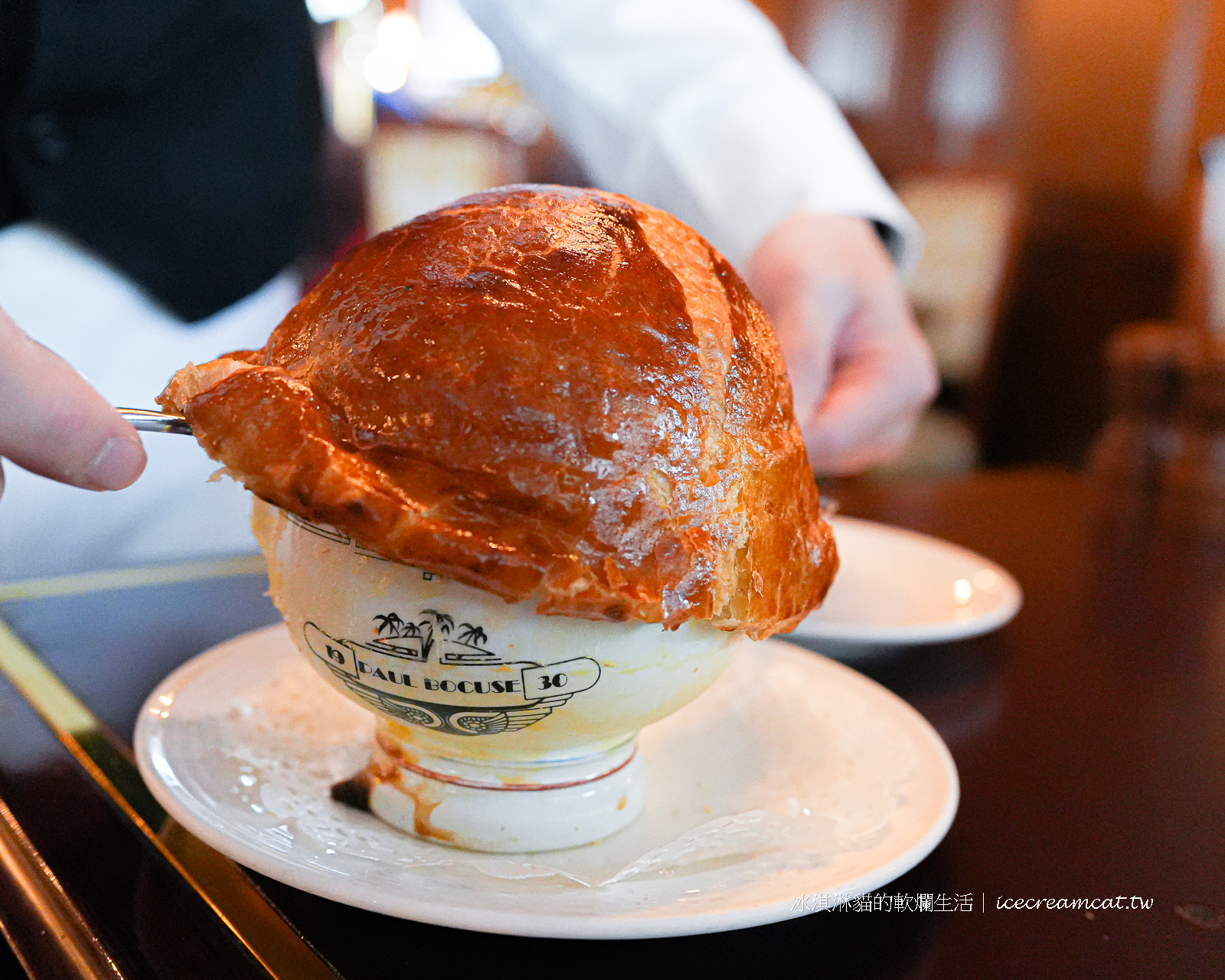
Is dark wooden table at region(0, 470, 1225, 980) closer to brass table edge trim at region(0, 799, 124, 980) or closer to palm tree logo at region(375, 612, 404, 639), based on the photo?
brass table edge trim at region(0, 799, 124, 980)

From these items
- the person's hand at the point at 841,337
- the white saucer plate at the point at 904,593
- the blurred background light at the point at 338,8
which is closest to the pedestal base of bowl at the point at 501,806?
the white saucer plate at the point at 904,593

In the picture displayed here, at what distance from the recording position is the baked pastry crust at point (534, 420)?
1.34 ft

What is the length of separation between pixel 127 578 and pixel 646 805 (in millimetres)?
510

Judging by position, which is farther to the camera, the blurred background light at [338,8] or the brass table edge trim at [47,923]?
the blurred background light at [338,8]

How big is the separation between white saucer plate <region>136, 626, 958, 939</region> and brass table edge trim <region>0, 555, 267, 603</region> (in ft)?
0.67

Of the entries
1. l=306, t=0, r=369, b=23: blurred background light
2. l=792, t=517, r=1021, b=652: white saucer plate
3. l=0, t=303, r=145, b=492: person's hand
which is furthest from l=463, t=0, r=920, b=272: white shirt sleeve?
l=306, t=0, r=369, b=23: blurred background light

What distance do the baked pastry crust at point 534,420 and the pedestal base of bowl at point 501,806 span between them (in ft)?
0.39

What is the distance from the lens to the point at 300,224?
1175 mm

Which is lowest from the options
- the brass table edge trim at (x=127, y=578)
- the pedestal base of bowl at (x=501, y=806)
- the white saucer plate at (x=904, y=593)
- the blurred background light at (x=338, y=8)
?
the white saucer plate at (x=904, y=593)

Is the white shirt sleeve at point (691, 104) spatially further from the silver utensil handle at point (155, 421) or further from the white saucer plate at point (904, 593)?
the silver utensil handle at point (155, 421)

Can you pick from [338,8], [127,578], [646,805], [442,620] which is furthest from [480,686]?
[338,8]

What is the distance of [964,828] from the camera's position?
0.53 metres

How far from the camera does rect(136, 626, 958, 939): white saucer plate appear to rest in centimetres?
41

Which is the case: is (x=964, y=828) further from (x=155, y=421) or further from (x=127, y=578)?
(x=127, y=578)
